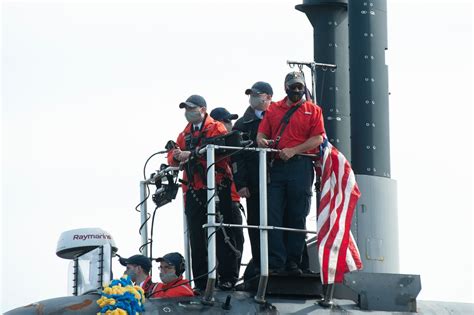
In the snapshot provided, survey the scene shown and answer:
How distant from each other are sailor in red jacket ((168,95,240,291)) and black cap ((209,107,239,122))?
2.35ft

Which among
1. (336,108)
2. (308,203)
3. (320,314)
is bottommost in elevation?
(320,314)

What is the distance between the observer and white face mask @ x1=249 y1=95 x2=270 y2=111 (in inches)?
729

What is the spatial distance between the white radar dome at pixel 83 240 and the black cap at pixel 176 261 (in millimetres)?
1183

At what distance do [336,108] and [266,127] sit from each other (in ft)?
11.6

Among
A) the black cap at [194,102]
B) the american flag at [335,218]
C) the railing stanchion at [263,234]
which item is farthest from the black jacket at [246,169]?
the american flag at [335,218]

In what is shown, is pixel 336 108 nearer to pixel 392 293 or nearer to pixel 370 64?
pixel 370 64

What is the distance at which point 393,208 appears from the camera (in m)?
20.4

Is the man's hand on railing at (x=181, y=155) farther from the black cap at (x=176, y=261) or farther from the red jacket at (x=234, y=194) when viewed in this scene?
the black cap at (x=176, y=261)

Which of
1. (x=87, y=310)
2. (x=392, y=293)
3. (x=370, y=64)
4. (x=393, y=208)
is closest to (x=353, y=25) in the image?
(x=370, y=64)

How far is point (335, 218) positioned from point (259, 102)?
177cm

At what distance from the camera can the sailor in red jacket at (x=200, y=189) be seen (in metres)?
18.1

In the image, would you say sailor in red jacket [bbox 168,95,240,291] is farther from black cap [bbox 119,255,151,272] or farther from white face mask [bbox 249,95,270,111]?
black cap [bbox 119,255,151,272]

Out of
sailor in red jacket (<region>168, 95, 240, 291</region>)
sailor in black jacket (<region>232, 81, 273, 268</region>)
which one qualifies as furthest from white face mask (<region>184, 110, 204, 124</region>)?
sailor in black jacket (<region>232, 81, 273, 268</region>)

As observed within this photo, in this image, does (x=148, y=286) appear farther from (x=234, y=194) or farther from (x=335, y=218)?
(x=335, y=218)
